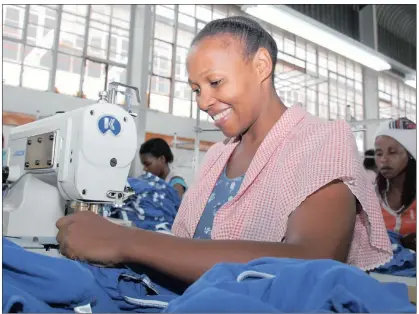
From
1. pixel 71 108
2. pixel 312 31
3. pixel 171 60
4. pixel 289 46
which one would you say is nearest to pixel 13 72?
pixel 71 108

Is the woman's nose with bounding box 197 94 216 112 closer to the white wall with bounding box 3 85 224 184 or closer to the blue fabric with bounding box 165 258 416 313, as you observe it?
the blue fabric with bounding box 165 258 416 313

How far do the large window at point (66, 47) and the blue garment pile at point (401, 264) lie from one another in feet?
14.5

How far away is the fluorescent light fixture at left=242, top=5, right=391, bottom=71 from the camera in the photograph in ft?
12.6

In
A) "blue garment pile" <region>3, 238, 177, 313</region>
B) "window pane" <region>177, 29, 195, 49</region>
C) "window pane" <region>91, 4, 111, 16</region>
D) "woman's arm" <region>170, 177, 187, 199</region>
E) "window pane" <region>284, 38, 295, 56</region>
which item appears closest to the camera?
"blue garment pile" <region>3, 238, 177, 313</region>

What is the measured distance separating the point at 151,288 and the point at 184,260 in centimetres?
12

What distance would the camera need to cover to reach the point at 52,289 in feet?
1.78

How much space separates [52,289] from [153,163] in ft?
9.01

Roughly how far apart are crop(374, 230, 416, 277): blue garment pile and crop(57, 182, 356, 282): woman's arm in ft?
A: 3.27

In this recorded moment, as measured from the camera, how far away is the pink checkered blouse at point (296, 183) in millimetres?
792

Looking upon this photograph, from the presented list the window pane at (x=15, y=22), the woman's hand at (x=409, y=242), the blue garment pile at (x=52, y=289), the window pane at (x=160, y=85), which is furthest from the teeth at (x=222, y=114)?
the window pane at (x=160, y=85)

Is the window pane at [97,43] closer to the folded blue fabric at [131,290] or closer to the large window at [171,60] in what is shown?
the large window at [171,60]

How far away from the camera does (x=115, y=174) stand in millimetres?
1173

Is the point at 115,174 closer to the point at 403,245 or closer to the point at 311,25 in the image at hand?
the point at 403,245

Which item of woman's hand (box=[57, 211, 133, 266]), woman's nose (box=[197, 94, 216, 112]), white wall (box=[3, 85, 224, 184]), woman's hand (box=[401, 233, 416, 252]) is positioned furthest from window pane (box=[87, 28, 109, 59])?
woman's hand (box=[57, 211, 133, 266])
